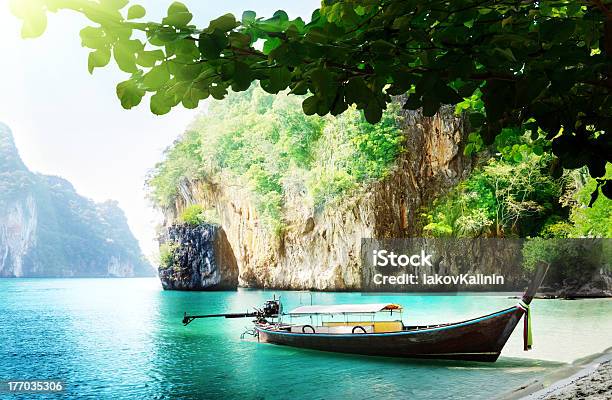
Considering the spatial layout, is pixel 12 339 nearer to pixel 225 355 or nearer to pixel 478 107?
pixel 225 355

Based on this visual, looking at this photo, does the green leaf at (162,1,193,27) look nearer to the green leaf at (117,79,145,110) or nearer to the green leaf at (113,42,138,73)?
the green leaf at (113,42,138,73)

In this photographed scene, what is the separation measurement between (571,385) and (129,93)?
23.8ft

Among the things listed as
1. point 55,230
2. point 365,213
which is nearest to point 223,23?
Result: point 365,213

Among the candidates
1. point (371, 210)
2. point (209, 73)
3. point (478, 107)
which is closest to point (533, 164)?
point (371, 210)

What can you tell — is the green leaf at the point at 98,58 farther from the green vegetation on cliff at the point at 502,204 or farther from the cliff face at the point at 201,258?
the cliff face at the point at 201,258

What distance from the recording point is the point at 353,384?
10688mm

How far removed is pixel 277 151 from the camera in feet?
107

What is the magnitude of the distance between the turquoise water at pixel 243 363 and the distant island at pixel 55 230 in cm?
7492

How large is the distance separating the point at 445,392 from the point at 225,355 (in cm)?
600

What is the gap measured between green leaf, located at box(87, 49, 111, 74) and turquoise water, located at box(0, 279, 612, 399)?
925cm

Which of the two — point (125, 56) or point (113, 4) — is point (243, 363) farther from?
point (113, 4)

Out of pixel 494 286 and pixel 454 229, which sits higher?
pixel 454 229

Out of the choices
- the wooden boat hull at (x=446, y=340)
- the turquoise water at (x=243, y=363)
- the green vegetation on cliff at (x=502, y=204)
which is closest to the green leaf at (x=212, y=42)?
the turquoise water at (x=243, y=363)

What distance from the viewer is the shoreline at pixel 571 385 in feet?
20.4
